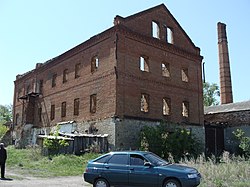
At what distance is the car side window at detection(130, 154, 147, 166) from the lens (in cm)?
1068

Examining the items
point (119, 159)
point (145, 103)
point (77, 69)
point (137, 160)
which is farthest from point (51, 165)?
point (77, 69)

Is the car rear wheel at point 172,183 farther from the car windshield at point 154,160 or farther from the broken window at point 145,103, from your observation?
the broken window at point 145,103

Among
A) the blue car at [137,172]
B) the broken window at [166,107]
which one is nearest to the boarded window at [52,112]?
the broken window at [166,107]

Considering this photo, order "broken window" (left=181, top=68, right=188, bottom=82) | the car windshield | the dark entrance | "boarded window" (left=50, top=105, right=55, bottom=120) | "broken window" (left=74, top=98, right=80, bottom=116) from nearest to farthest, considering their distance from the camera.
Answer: the car windshield → "broken window" (left=74, top=98, right=80, bottom=116) → "broken window" (left=181, top=68, right=188, bottom=82) → the dark entrance → "boarded window" (left=50, top=105, right=55, bottom=120)

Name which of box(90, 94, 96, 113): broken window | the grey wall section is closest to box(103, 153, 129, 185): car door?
box(90, 94, 96, 113): broken window

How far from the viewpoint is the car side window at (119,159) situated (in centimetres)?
1095

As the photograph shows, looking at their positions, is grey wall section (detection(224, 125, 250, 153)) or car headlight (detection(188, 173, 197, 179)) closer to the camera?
car headlight (detection(188, 173, 197, 179))

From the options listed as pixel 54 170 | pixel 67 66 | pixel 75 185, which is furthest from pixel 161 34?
pixel 75 185

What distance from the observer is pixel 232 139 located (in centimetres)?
3173

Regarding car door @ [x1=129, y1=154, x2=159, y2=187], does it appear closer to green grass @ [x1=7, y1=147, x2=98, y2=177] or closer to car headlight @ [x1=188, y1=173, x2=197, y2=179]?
car headlight @ [x1=188, y1=173, x2=197, y2=179]

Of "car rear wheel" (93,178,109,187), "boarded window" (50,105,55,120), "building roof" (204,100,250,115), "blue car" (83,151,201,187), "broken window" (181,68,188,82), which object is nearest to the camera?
"blue car" (83,151,201,187)

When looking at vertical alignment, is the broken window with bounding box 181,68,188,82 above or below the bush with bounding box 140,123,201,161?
above

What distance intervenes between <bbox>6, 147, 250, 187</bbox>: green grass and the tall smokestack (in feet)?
75.4

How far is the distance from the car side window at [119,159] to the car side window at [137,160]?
0.23m
